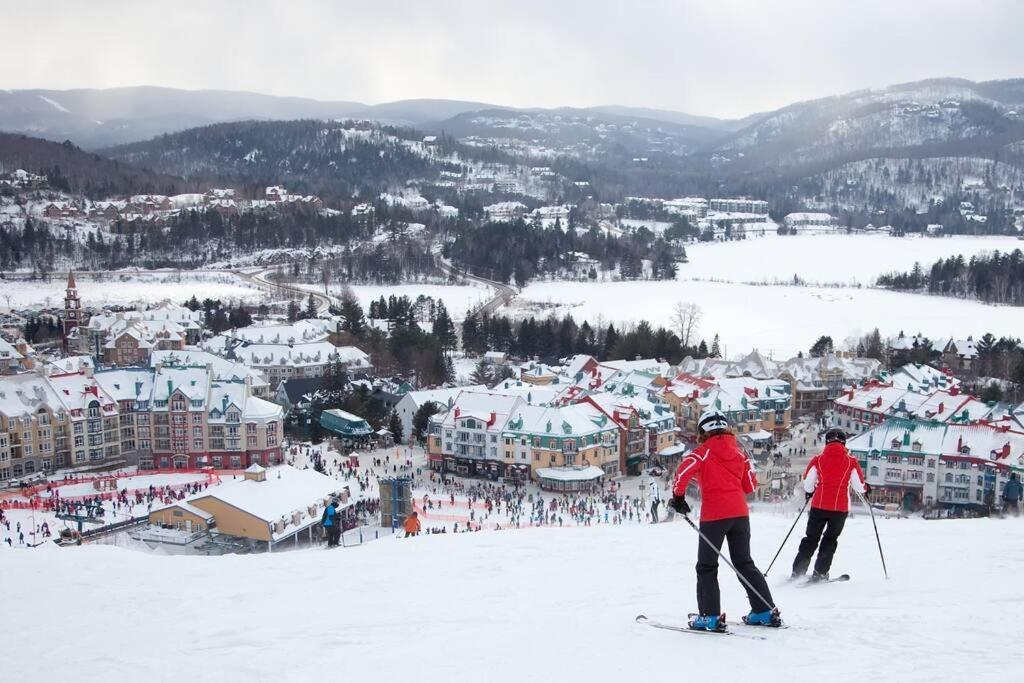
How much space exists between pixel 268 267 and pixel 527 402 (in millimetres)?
68038

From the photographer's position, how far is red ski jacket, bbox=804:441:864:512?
640cm

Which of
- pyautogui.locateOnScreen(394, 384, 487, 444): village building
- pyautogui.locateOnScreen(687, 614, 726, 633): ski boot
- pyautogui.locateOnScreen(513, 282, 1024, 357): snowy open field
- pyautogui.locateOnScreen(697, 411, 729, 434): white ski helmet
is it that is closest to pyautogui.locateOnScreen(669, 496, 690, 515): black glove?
pyautogui.locateOnScreen(697, 411, 729, 434): white ski helmet

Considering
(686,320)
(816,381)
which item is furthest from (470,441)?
(686,320)

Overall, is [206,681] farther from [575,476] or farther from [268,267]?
[268,267]

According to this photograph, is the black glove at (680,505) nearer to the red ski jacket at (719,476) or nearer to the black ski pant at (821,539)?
the red ski jacket at (719,476)

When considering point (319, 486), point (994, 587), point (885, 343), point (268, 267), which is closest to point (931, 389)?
point (885, 343)

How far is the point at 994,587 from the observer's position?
6035mm

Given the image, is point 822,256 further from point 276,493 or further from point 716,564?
point 716,564

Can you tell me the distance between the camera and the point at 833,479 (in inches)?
253

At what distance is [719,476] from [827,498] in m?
1.61

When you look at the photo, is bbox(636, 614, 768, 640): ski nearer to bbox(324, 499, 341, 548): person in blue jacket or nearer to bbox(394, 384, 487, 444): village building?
bbox(324, 499, 341, 548): person in blue jacket

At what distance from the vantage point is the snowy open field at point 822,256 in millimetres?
82938

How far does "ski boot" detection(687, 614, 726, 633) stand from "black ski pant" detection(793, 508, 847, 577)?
1.71 meters

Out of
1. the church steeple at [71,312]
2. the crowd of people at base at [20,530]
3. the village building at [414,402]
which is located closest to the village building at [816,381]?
the village building at [414,402]
